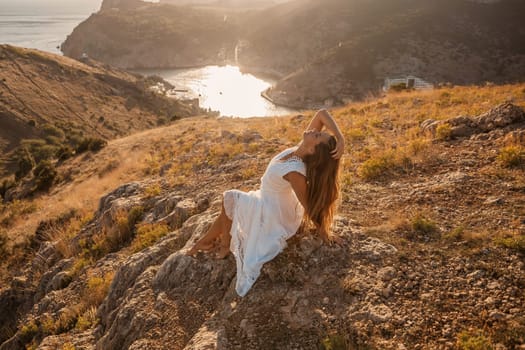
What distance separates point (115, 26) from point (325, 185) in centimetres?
19386

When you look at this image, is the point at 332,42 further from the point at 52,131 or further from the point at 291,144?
the point at 291,144

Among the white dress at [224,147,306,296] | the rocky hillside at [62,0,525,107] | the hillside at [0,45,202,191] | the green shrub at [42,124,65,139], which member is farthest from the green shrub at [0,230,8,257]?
the rocky hillside at [62,0,525,107]

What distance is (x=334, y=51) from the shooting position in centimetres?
10275

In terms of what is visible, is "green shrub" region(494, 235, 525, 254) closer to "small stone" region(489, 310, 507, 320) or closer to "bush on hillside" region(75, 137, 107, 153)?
"small stone" region(489, 310, 507, 320)

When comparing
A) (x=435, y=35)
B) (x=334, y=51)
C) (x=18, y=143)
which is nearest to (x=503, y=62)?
(x=435, y=35)

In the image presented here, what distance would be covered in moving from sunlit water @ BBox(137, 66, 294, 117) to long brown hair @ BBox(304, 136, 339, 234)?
85.8m

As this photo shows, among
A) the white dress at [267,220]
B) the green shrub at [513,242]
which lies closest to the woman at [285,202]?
the white dress at [267,220]

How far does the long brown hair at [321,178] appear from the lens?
5500 mm

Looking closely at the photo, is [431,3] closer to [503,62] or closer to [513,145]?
[503,62]

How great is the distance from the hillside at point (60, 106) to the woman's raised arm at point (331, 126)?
47637 millimetres

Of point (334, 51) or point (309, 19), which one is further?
point (309, 19)

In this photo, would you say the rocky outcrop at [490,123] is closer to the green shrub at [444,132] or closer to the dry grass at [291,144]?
the green shrub at [444,132]

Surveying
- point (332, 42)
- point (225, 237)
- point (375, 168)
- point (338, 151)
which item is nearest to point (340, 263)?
point (338, 151)

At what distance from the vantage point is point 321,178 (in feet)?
18.2
